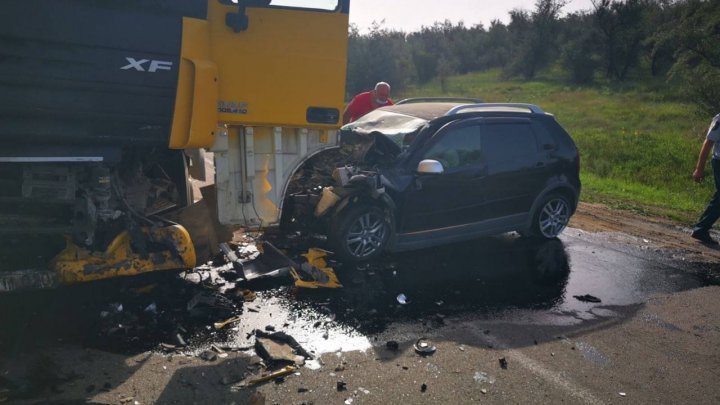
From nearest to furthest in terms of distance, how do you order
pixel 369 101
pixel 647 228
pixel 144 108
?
1. pixel 144 108
2. pixel 647 228
3. pixel 369 101

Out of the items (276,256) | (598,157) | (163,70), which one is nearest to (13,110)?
(163,70)

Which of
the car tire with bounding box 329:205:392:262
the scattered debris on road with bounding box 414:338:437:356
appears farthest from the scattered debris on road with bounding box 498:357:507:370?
the car tire with bounding box 329:205:392:262

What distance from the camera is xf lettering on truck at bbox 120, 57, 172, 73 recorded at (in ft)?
16.2

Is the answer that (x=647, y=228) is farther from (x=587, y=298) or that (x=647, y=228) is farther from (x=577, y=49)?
(x=577, y=49)

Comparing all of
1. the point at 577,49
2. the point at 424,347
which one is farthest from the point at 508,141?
the point at 577,49

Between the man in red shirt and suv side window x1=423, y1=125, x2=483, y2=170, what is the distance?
3290mm

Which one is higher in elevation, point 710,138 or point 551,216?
point 710,138

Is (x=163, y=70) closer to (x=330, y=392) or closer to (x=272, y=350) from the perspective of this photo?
(x=272, y=350)

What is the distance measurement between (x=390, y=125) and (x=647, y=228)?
15.8 ft

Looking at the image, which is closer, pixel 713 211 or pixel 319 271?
pixel 319 271

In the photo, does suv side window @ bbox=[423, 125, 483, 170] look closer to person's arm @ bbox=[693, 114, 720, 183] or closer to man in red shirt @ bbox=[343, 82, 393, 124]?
man in red shirt @ bbox=[343, 82, 393, 124]

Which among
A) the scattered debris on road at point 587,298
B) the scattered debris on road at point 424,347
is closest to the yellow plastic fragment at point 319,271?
A: the scattered debris on road at point 424,347

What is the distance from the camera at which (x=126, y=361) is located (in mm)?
4277

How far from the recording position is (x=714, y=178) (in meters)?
8.59
